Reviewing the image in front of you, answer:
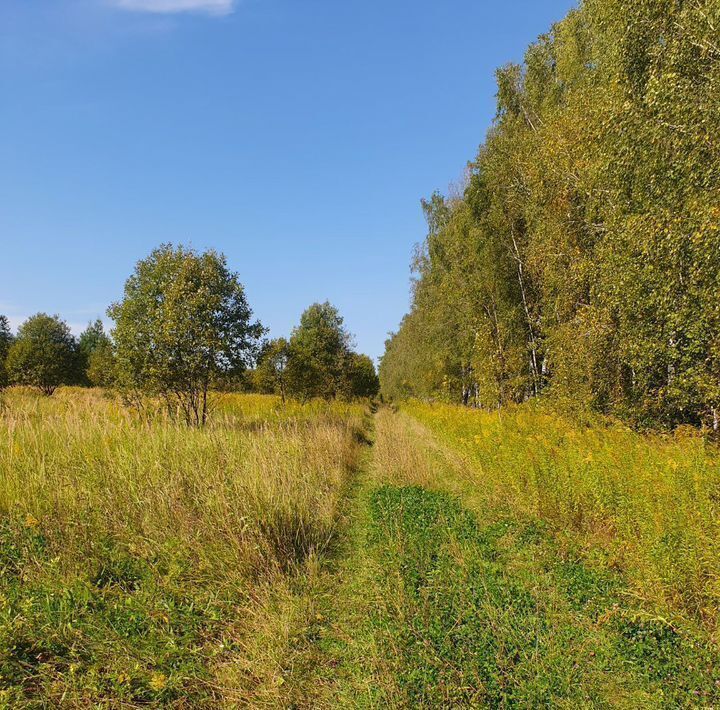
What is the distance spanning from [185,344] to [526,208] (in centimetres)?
1207

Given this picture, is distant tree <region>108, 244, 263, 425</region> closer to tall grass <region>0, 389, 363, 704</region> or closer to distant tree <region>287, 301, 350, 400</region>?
tall grass <region>0, 389, 363, 704</region>

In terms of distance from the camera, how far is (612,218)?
8.71 metres

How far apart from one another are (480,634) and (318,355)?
25334mm

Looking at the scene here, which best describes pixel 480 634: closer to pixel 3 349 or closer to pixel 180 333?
Result: pixel 180 333

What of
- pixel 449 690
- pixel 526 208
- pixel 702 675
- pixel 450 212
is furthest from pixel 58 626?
pixel 450 212

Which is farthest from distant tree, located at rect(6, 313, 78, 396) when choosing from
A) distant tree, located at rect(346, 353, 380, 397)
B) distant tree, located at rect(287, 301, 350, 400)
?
distant tree, located at rect(346, 353, 380, 397)

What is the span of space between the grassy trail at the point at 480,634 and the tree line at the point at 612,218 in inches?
200

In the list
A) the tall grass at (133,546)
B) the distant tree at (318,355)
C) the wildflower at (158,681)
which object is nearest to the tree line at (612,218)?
the tall grass at (133,546)

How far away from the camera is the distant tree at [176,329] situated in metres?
11.4

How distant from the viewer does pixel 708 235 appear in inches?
248

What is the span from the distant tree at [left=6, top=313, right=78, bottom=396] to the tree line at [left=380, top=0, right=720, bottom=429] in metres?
31.6

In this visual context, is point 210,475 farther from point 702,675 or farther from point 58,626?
point 702,675

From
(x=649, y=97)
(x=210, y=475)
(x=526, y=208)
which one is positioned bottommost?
(x=210, y=475)

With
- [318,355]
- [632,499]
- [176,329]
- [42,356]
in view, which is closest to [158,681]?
[632,499]
